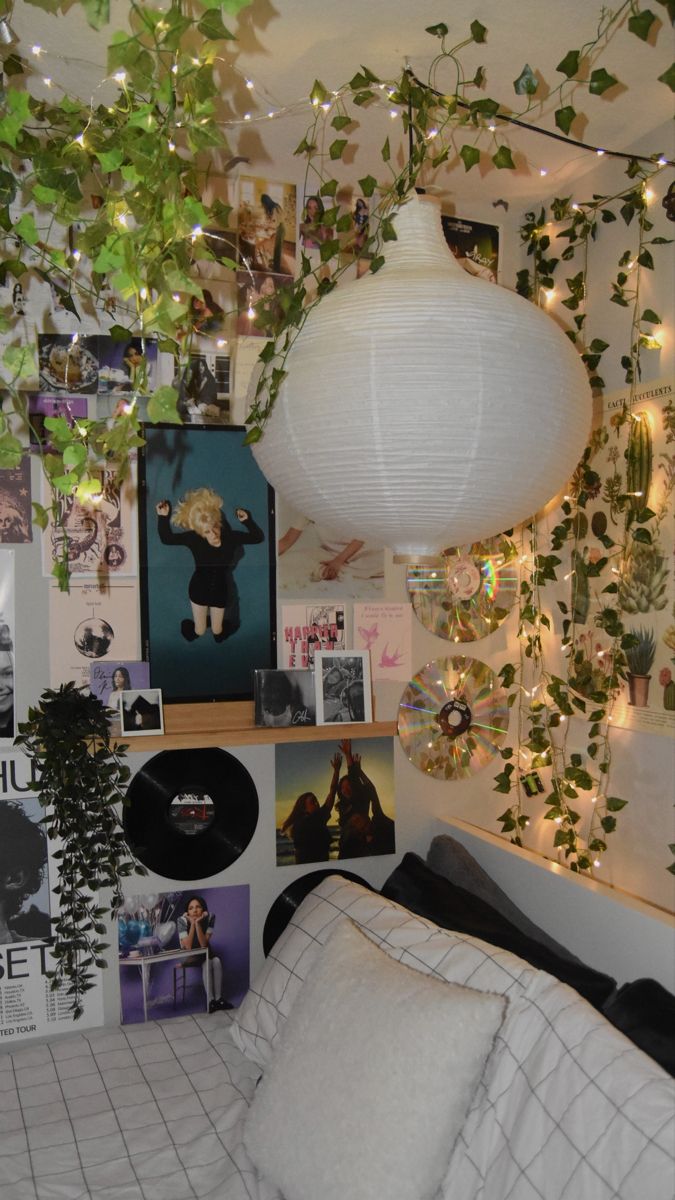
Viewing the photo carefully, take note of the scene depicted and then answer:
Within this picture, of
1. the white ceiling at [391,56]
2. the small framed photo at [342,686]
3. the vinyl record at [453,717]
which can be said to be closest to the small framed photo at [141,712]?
the small framed photo at [342,686]

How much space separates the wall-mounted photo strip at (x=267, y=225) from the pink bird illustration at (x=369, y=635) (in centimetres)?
89

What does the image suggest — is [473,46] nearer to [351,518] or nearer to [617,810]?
[351,518]

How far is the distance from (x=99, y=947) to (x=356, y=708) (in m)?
0.80

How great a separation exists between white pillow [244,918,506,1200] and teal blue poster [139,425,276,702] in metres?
0.82

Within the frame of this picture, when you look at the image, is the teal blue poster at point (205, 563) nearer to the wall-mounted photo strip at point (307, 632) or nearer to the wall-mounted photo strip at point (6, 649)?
the wall-mounted photo strip at point (307, 632)

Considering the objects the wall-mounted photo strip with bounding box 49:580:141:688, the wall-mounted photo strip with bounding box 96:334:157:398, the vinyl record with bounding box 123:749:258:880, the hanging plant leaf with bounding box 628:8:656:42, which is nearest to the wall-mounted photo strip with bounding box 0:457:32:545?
the wall-mounted photo strip with bounding box 49:580:141:688

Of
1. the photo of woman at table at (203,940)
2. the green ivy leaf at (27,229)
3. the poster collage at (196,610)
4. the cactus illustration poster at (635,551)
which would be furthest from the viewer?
the photo of woman at table at (203,940)

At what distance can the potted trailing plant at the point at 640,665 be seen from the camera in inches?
79.8

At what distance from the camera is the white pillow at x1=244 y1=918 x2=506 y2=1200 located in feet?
4.69

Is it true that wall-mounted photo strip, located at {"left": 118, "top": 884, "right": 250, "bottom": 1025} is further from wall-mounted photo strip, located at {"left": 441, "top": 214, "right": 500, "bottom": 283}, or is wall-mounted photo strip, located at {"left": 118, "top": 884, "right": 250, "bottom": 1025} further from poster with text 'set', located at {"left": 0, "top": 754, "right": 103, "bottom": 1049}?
wall-mounted photo strip, located at {"left": 441, "top": 214, "right": 500, "bottom": 283}

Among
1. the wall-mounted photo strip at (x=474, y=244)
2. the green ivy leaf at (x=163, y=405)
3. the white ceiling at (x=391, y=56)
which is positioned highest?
the white ceiling at (x=391, y=56)

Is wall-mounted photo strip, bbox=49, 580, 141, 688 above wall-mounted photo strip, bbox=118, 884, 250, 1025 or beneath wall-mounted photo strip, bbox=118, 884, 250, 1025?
above

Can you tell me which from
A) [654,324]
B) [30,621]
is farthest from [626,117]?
[30,621]

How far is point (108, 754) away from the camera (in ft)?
6.68
